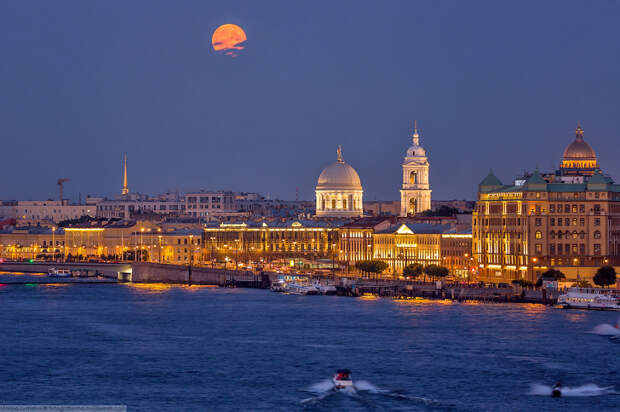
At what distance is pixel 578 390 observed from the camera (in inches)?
1865

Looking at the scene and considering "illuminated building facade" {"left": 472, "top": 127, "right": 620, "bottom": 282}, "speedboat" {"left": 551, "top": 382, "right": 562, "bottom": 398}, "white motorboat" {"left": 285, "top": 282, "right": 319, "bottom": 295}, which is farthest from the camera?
"white motorboat" {"left": 285, "top": 282, "right": 319, "bottom": 295}

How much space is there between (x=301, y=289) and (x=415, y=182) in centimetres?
3541

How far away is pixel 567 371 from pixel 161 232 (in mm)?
83239

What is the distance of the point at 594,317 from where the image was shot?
227 ft

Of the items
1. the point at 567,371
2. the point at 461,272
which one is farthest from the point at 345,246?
the point at 567,371

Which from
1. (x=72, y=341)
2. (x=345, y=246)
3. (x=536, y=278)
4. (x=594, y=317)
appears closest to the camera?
(x=72, y=341)

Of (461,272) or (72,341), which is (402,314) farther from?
(461,272)

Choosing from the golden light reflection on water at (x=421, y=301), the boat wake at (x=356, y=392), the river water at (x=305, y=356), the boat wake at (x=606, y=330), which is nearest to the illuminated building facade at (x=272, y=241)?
the golden light reflection on water at (x=421, y=301)

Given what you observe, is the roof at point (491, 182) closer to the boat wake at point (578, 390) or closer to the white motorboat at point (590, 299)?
the white motorboat at point (590, 299)

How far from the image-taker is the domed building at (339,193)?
134m

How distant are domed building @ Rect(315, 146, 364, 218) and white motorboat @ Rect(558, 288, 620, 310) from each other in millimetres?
58161

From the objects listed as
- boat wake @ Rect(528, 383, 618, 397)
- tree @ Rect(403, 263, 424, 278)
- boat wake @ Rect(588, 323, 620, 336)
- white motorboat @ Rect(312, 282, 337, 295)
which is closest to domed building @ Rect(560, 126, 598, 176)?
tree @ Rect(403, 263, 424, 278)

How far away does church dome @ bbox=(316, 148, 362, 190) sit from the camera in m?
135

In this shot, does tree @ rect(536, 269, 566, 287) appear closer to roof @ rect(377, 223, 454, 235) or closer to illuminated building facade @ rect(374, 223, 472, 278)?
illuminated building facade @ rect(374, 223, 472, 278)
